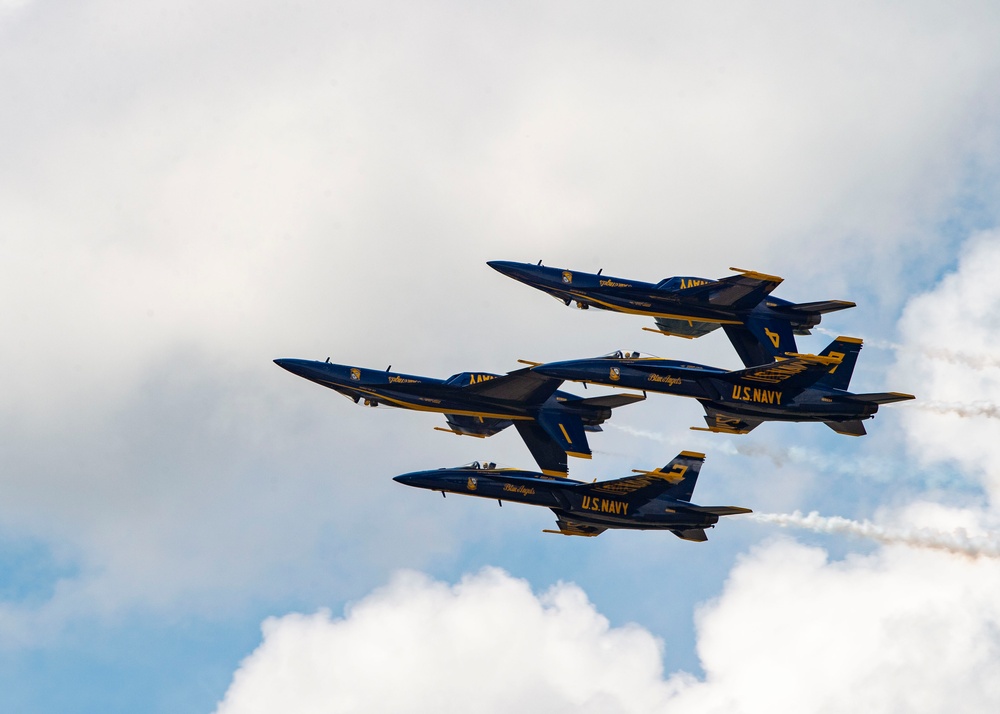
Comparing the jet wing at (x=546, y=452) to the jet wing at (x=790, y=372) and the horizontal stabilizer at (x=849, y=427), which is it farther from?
the horizontal stabilizer at (x=849, y=427)

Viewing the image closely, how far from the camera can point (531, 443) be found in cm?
11094

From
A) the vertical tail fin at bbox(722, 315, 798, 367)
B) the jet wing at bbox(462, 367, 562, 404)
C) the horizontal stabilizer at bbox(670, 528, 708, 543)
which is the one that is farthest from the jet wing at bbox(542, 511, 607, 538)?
the vertical tail fin at bbox(722, 315, 798, 367)

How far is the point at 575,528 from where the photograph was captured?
105438 mm

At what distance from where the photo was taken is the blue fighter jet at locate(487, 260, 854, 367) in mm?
109562

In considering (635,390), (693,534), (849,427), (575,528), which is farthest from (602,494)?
(849,427)

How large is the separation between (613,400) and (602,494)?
32.0ft

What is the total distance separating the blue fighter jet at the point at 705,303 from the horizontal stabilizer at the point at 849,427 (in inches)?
260

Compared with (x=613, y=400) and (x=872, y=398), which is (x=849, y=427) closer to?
(x=872, y=398)

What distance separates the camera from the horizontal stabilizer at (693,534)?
10369 cm

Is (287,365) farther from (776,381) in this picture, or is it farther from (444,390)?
(776,381)

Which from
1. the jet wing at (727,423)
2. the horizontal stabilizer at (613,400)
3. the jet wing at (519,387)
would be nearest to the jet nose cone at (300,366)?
the jet wing at (519,387)

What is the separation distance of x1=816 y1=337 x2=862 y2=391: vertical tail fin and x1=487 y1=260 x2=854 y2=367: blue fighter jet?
332 cm

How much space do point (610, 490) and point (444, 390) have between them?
13.2 metres

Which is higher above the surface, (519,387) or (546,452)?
(519,387)
